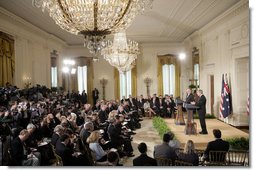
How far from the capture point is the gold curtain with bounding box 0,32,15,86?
30.3ft

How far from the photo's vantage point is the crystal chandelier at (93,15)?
3920 mm

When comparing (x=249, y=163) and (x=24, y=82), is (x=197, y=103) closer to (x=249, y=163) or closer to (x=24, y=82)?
(x=249, y=163)

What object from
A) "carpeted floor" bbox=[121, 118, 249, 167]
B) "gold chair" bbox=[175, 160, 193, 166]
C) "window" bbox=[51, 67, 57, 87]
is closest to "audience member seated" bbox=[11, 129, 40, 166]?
"carpeted floor" bbox=[121, 118, 249, 167]

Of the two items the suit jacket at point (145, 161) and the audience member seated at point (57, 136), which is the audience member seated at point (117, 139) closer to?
the audience member seated at point (57, 136)

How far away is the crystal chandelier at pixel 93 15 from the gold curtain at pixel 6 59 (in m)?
5.67

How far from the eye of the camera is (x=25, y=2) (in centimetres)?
907

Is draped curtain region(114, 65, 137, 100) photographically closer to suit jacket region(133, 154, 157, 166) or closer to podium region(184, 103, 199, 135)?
podium region(184, 103, 199, 135)

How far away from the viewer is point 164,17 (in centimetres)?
1140

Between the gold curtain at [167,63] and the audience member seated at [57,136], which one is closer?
the audience member seated at [57,136]

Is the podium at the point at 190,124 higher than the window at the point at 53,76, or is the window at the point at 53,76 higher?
the window at the point at 53,76

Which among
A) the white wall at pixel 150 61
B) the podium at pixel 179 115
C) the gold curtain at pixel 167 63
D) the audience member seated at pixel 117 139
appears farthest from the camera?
the white wall at pixel 150 61

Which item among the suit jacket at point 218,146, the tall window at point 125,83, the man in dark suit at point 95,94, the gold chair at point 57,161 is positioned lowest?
the gold chair at point 57,161

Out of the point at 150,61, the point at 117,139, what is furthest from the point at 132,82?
the point at 117,139

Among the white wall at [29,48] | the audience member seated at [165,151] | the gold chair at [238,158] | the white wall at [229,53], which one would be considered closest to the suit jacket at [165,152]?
the audience member seated at [165,151]
